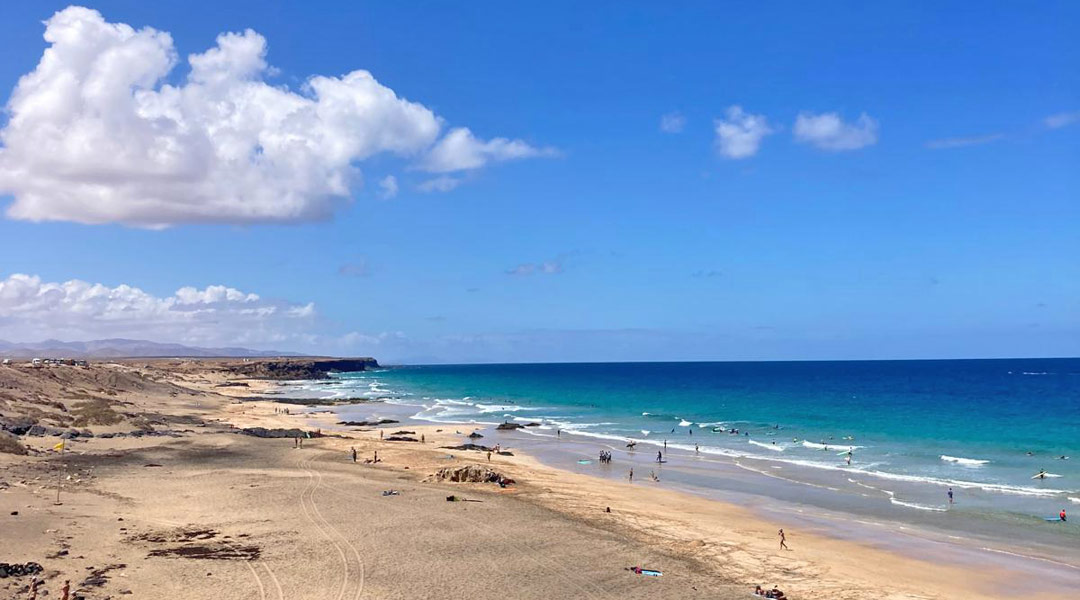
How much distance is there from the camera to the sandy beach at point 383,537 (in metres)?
19.6

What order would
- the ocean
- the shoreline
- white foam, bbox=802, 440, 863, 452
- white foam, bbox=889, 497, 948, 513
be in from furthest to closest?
white foam, bbox=802, 440, 863, 452
the ocean
white foam, bbox=889, 497, 948, 513
the shoreline

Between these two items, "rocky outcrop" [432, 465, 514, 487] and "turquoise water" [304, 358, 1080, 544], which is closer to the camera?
"turquoise water" [304, 358, 1080, 544]

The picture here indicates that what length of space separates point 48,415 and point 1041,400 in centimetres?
11398

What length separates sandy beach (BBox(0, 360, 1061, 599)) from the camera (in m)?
19.6

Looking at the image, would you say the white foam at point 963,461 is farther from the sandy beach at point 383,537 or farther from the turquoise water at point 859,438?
the sandy beach at point 383,537

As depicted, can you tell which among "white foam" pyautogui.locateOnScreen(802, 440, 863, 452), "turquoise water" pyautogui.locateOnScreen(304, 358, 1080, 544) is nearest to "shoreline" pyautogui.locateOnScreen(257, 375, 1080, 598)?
"turquoise water" pyautogui.locateOnScreen(304, 358, 1080, 544)

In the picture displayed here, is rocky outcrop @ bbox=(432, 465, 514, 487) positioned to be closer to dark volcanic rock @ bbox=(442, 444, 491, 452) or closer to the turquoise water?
the turquoise water

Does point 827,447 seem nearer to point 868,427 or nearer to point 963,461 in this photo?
point 963,461

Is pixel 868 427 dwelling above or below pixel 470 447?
above

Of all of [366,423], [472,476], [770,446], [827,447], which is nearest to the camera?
[472,476]

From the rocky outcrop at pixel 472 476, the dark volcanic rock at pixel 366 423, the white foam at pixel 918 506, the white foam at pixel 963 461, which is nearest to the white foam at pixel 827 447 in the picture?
the white foam at pixel 963 461

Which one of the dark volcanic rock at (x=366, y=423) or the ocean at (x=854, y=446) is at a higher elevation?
the ocean at (x=854, y=446)

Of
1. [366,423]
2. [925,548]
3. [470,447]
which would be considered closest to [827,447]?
[470,447]

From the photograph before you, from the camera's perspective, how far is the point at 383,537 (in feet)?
80.8
